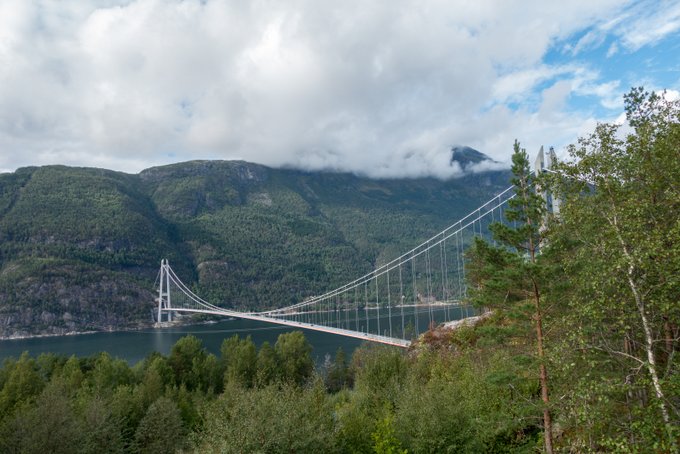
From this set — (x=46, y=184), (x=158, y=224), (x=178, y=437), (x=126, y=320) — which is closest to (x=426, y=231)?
(x=158, y=224)

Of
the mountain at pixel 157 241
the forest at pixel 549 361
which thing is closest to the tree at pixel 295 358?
the forest at pixel 549 361

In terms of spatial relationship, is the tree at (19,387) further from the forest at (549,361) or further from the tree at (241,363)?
the tree at (241,363)

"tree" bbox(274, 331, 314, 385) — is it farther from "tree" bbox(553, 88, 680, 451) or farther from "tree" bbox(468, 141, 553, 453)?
"tree" bbox(553, 88, 680, 451)

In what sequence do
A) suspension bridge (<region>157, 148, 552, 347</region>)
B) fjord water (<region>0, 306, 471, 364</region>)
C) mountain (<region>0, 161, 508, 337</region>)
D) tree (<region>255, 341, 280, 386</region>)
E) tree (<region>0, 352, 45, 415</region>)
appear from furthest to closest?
mountain (<region>0, 161, 508, 337</region>)
fjord water (<region>0, 306, 471, 364</region>)
suspension bridge (<region>157, 148, 552, 347</region>)
tree (<region>255, 341, 280, 386</region>)
tree (<region>0, 352, 45, 415</region>)

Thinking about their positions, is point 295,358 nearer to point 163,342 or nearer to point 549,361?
point 549,361

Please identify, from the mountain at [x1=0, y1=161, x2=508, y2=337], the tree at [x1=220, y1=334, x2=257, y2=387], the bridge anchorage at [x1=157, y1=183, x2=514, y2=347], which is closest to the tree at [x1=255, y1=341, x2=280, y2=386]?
the tree at [x1=220, y1=334, x2=257, y2=387]

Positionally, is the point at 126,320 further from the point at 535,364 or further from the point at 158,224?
the point at 535,364

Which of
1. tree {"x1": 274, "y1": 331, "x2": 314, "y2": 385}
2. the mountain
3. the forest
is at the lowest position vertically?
tree {"x1": 274, "y1": 331, "x2": 314, "y2": 385}

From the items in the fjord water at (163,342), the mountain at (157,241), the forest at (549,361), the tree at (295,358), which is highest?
the mountain at (157,241)
